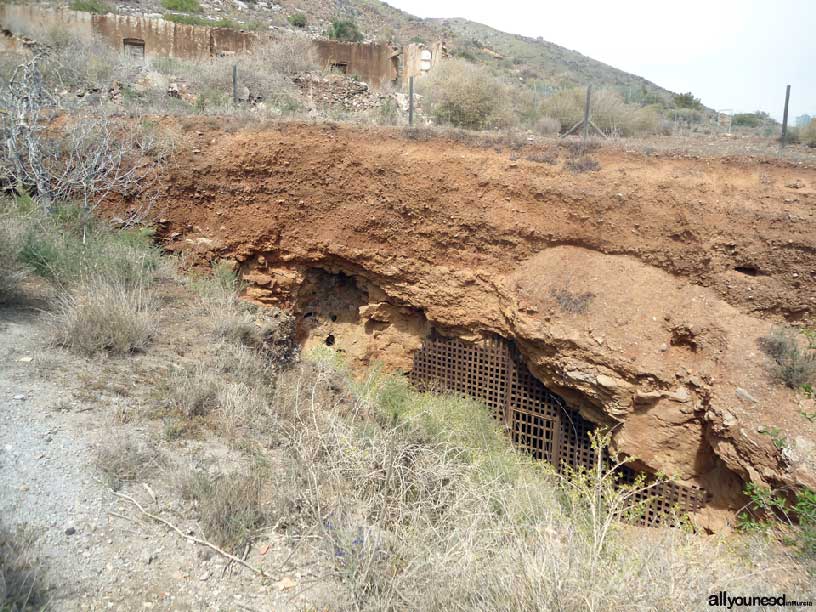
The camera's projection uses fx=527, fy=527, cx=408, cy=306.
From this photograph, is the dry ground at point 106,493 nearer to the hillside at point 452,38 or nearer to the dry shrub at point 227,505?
the dry shrub at point 227,505

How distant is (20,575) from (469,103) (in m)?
10.4

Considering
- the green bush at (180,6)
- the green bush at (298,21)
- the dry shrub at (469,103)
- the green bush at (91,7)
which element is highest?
the green bush at (298,21)

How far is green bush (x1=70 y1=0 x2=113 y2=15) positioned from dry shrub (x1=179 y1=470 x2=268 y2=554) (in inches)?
690

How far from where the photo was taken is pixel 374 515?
3.25 metres

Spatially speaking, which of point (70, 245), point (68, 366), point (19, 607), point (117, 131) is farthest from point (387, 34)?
point (19, 607)

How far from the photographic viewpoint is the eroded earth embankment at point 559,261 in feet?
16.5

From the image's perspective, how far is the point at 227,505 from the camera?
3072 mm

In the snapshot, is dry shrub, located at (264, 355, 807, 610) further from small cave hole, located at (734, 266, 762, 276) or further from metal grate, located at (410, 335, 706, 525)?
small cave hole, located at (734, 266, 762, 276)

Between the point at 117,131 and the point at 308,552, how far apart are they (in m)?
6.15

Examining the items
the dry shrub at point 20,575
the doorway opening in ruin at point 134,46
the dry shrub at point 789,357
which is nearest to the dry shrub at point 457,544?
the dry shrub at point 20,575

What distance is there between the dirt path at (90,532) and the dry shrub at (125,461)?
0.05m

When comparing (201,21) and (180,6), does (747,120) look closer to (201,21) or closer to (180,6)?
(201,21)

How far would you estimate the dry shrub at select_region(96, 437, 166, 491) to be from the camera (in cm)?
312

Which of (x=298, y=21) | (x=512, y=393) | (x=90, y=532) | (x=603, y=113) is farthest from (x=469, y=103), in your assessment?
(x=298, y=21)
